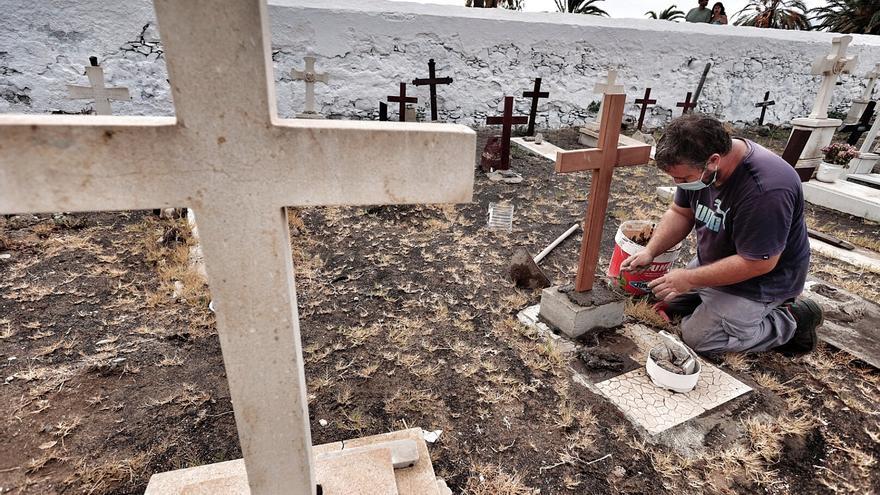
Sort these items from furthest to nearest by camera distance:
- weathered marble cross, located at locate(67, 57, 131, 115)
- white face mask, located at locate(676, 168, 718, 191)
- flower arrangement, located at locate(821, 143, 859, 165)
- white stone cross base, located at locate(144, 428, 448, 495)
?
flower arrangement, located at locate(821, 143, 859, 165) → weathered marble cross, located at locate(67, 57, 131, 115) → white face mask, located at locate(676, 168, 718, 191) → white stone cross base, located at locate(144, 428, 448, 495)

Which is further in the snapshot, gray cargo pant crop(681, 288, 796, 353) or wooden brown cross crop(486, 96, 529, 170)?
wooden brown cross crop(486, 96, 529, 170)

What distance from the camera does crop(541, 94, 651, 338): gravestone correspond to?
7.54 ft

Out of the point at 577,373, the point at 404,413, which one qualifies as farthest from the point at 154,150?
the point at 577,373

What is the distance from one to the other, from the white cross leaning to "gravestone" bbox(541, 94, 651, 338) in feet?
4.77

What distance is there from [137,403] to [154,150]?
195cm

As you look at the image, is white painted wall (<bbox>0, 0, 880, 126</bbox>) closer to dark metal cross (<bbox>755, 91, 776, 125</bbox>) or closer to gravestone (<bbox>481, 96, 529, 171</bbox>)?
dark metal cross (<bbox>755, 91, 776, 125</bbox>)

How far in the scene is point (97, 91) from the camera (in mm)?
4844

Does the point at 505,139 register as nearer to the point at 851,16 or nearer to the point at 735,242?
the point at 735,242

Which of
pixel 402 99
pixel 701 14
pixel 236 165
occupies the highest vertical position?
pixel 701 14

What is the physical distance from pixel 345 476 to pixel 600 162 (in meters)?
1.91

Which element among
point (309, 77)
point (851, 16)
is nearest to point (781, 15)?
point (851, 16)

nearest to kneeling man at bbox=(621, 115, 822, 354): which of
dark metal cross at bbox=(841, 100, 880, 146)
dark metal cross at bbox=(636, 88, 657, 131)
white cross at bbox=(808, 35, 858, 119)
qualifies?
white cross at bbox=(808, 35, 858, 119)

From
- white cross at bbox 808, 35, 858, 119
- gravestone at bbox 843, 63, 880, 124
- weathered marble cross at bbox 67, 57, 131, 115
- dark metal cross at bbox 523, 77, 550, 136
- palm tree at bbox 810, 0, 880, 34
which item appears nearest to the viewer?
weathered marble cross at bbox 67, 57, 131, 115

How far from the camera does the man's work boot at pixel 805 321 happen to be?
106 inches
